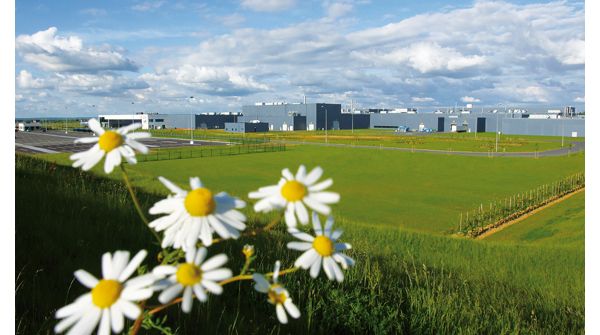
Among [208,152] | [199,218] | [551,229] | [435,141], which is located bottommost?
[551,229]

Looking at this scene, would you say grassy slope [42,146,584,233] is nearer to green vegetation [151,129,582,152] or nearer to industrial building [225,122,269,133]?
green vegetation [151,129,582,152]

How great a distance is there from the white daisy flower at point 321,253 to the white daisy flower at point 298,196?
5cm

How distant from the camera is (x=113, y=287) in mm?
1101

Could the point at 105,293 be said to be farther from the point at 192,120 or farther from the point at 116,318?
the point at 192,120

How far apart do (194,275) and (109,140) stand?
1.62ft

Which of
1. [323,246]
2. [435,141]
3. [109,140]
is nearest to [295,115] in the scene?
[435,141]

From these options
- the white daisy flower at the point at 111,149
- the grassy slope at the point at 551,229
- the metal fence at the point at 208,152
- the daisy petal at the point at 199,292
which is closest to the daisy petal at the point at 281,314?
the daisy petal at the point at 199,292

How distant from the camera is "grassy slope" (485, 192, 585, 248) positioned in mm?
23295

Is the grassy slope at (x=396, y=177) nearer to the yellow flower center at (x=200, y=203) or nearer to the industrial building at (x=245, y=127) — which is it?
the yellow flower center at (x=200, y=203)

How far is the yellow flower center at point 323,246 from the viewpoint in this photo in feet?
4.11

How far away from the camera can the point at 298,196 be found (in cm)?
120

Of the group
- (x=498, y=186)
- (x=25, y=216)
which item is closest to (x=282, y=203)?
(x=25, y=216)

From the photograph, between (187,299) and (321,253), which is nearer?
(187,299)

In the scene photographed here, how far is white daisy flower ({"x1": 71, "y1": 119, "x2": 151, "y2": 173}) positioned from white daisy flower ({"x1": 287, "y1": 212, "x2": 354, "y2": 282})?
488 mm
